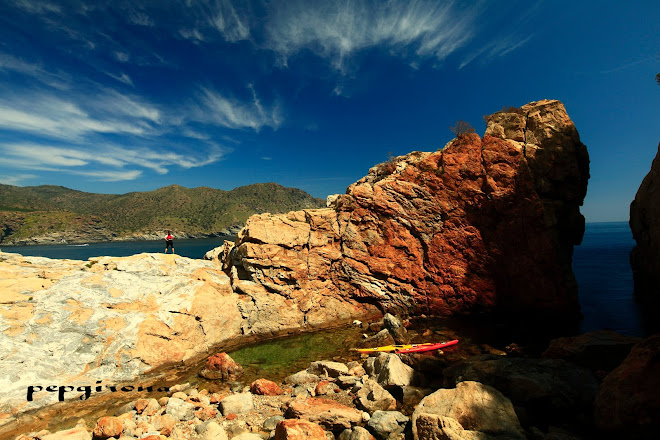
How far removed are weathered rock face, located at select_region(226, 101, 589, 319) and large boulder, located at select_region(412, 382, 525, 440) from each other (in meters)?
18.0

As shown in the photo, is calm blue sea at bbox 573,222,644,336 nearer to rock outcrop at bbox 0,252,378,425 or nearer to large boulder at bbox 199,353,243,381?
rock outcrop at bbox 0,252,378,425

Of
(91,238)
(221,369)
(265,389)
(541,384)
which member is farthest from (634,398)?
(91,238)

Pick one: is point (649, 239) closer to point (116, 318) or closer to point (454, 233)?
point (454, 233)

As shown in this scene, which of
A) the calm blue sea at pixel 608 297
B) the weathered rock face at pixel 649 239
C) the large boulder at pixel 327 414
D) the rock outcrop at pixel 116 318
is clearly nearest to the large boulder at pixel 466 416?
the large boulder at pixel 327 414

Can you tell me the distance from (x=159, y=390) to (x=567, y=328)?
3081 centimetres

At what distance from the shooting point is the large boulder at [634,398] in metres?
7.71

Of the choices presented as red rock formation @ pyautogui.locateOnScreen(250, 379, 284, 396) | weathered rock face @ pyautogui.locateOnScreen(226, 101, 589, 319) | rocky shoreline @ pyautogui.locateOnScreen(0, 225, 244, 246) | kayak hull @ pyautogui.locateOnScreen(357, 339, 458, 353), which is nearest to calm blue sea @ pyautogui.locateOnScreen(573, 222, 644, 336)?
weathered rock face @ pyautogui.locateOnScreen(226, 101, 589, 319)

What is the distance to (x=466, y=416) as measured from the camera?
856cm

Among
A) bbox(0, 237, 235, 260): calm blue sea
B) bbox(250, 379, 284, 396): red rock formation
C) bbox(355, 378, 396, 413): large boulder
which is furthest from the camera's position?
→ bbox(0, 237, 235, 260): calm blue sea

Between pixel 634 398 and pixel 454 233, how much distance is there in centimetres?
2134

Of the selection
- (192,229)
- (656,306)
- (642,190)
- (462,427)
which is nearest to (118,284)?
(462,427)

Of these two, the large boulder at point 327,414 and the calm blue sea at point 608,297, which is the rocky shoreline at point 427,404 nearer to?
the large boulder at point 327,414

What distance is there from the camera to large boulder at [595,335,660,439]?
25.3ft

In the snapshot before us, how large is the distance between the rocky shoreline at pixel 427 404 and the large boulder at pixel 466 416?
0.10 ft
